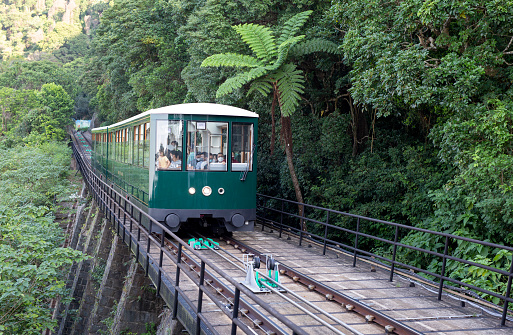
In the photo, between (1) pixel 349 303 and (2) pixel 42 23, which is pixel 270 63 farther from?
(2) pixel 42 23

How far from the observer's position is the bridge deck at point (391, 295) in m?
6.07

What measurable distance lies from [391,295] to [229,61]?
25.1 ft

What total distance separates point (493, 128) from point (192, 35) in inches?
437

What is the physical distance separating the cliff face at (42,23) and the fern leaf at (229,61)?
99.4 metres

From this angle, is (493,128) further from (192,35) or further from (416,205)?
(192,35)

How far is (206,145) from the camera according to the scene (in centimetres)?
1050

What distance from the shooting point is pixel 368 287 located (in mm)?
7855

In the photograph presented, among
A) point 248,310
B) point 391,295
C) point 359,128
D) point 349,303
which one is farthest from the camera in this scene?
point 359,128

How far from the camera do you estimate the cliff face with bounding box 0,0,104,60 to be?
108444mm

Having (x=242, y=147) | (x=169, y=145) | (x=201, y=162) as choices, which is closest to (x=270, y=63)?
(x=242, y=147)

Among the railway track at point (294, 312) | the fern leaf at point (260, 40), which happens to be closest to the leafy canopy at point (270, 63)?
the fern leaf at point (260, 40)

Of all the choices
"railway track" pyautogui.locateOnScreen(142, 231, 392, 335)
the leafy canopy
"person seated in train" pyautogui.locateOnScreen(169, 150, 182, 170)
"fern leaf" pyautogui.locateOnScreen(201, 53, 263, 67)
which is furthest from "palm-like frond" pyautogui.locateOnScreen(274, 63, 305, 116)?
"railway track" pyautogui.locateOnScreen(142, 231, 392, 335)

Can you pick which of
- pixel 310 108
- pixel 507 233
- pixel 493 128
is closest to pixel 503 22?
pixel 493 128

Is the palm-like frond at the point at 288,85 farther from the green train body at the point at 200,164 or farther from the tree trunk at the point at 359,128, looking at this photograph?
the tree trunk at the point at 359,128
